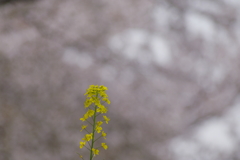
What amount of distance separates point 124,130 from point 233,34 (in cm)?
43

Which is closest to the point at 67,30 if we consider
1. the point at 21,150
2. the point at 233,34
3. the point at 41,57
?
the point at 41,57

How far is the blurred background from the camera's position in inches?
33.9

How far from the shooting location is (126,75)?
0.90m

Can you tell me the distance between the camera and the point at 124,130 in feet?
2.84

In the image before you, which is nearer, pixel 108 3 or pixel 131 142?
pixel 131 142

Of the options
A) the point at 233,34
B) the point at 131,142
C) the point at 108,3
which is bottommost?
the point at 131,142

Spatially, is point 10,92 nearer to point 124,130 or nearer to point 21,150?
point 21,150

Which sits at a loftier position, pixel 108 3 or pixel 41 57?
pixel 108 3

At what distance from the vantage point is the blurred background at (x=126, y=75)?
0.86 metres

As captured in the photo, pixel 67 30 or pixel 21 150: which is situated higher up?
pixel 67 30

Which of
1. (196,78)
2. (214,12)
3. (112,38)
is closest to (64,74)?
(112,38)

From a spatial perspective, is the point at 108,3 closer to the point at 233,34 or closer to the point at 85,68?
the point at 85,68

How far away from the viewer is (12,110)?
88 centimetres

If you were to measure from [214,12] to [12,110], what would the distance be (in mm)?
665
